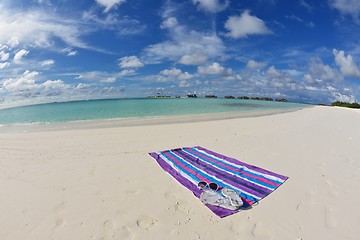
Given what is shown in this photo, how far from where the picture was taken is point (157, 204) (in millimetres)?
4129

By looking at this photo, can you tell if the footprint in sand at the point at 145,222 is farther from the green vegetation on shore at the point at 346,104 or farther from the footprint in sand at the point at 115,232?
the green vegetation on shore at the point at 346,104

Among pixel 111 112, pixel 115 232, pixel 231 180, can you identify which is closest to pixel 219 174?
pixel 231 180

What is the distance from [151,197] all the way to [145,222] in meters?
0.80

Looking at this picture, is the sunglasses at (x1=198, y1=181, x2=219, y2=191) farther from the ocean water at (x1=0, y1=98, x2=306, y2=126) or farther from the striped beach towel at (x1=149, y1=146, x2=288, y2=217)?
the ocean water at (x1=0, y1=98, x2=306, y2=126)

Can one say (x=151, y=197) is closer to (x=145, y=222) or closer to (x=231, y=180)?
(x=145, y=222)

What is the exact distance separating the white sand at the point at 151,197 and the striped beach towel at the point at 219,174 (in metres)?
0.20

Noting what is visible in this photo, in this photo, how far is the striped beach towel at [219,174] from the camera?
4555 mm

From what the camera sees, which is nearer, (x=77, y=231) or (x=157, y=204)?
(x=77, y=231)

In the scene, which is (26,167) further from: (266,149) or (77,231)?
(266,149)

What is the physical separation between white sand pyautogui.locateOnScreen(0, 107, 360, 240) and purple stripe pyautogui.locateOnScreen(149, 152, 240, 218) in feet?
0.38

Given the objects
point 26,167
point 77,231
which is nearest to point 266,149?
A: point 77,231

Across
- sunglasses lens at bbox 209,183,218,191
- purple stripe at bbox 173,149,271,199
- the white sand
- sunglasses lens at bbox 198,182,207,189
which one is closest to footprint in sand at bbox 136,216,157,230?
the white sand

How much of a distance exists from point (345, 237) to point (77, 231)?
4242mm

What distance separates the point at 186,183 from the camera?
5039mm
